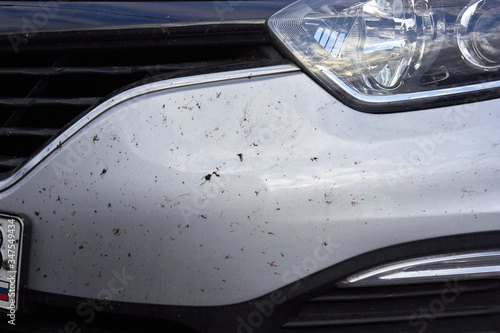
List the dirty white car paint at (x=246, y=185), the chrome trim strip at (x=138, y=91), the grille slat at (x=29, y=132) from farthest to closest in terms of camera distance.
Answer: the grille slat at (x=29, y=132)
the chrome trim strip at (x=138, y=91)
the dirty white car paint at (x=246, y=185)

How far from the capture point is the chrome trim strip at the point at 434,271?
1.34 metres

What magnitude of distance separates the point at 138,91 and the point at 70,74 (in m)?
0.26

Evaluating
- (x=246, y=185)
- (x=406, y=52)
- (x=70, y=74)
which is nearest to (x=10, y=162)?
(x=70, y=74)

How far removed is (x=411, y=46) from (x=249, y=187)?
1.59 feet

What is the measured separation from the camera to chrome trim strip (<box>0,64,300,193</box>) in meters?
1.40

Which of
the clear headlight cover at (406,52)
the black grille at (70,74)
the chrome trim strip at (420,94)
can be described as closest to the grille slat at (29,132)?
the black grille at (70,74)

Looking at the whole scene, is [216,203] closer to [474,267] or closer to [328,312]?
[328,312]

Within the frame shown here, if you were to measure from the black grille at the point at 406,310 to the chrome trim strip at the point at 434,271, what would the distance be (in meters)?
0.03

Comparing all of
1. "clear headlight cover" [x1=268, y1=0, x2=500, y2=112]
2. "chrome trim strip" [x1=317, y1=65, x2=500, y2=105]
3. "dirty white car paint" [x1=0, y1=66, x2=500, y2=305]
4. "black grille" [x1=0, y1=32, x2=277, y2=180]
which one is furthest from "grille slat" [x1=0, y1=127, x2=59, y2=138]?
"chrome trim strip" [x1=317, y1=65, x2=500, y2=105]

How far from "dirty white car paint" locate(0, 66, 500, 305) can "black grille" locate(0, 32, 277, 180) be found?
91mm

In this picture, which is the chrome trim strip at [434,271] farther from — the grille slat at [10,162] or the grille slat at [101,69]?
the grille slat at [10,162]

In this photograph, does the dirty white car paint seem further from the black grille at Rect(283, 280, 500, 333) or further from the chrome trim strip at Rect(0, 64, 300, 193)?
the black grille at Rect(283, 280, 500, 333)

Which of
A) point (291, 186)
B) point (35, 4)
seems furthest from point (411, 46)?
point (35, 4)

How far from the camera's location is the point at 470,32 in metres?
1.40
